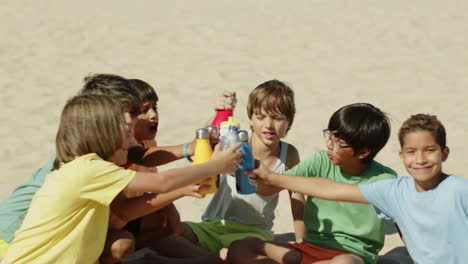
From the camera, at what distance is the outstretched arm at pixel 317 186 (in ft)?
8.97

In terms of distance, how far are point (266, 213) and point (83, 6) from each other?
7623mm

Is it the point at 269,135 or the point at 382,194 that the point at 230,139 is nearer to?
the point at 269,135

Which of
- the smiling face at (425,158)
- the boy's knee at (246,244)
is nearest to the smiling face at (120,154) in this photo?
the boy's knee at (246,244)

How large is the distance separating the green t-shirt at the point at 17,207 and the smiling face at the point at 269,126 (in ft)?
3.84

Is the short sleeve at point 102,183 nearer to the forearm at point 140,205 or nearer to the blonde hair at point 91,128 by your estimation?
the blonde hair at point 91,128

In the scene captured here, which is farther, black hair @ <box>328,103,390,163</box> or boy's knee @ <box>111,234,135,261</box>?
black hair @ <box>328,103,390,163</box>

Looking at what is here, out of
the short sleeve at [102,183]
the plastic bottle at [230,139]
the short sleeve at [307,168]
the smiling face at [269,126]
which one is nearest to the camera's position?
the short sleeve at [102,183]

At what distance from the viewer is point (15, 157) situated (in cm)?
522

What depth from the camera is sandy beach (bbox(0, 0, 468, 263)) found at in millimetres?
5820

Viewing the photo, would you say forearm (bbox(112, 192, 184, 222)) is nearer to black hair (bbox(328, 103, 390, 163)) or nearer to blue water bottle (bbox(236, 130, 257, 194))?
blue water bottle (bbox(236, 130, 257, 194))

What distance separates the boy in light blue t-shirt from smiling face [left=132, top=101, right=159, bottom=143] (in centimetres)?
136

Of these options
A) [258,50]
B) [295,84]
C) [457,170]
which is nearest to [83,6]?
[258,50]

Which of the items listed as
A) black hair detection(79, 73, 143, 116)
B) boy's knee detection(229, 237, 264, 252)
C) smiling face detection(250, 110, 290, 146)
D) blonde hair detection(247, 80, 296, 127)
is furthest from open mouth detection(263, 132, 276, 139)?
black hair detection(79, 73, 143, 116)

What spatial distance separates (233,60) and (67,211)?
18.2 ft
